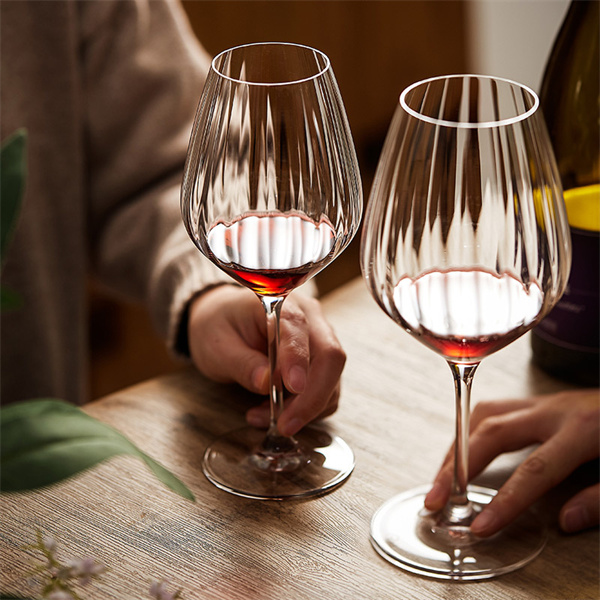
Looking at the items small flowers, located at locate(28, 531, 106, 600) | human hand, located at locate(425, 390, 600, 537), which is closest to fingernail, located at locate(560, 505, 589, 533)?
human hand, located at locate(425, 390, 600, 537)

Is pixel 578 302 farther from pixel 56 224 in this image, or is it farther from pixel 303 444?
pixel 56 224

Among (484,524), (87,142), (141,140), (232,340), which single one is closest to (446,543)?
(484,524)

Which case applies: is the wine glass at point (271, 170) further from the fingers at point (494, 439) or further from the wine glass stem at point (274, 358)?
the fingers at point (494, 439)

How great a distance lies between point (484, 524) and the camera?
0.51 metres

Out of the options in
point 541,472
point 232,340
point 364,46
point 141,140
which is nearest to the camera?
point 541,472

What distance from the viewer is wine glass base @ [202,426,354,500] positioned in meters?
0.56

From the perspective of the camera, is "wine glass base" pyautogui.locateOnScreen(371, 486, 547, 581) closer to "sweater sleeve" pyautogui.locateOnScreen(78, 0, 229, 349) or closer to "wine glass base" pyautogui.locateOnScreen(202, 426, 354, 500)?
"wine glass base" pyautogui.locateOnScreen(202, 426, 354, 500)

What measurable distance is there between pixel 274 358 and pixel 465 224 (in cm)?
20

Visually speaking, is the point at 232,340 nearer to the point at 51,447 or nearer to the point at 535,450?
the point at 535,450

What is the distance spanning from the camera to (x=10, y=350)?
108 centimetres

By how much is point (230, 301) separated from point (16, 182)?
15.9 inches

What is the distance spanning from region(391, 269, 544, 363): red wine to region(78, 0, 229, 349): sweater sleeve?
1.82 ft

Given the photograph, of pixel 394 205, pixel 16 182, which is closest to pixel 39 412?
pixel 16 182

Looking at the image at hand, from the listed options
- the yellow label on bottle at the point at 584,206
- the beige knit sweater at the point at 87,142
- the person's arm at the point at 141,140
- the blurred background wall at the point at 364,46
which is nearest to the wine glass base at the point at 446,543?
the yellow label on bottle at the point at 584,206
